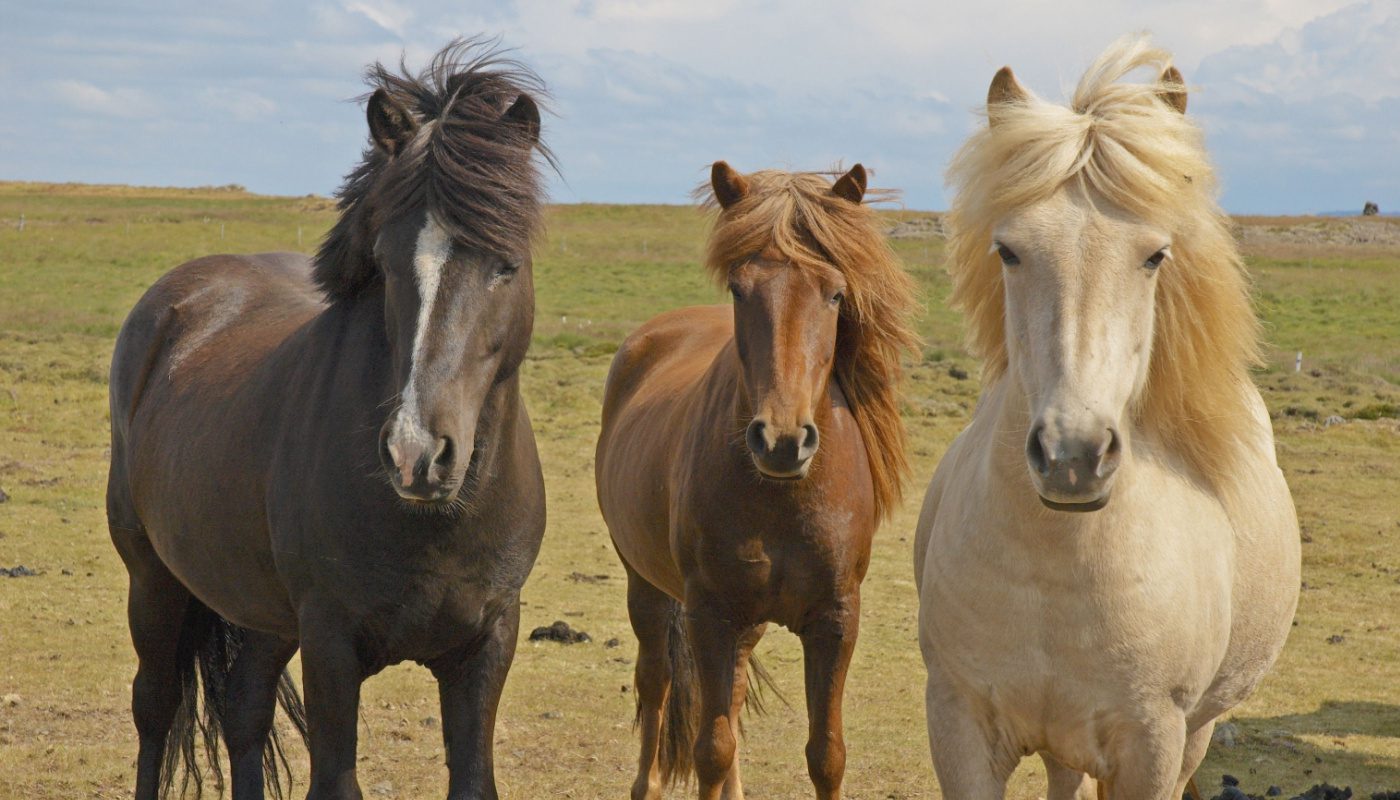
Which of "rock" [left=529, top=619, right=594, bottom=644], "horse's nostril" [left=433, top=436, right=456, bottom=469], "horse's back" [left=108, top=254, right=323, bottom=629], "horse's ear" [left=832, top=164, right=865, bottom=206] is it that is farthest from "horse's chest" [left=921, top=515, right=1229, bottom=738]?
"rock" [left=529, top=619, right=594, bottom=644]

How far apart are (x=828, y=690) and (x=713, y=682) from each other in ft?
1.17

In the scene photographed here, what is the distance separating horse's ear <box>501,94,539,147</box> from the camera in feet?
10.9

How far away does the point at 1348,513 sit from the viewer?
10.5 metres

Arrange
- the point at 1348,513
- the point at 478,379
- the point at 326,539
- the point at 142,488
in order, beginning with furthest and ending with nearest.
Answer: the point at 1348,513 → the point at 142,488 → the point at 326,539 → the point at 478,379

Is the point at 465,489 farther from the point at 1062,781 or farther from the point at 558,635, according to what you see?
the point at 558,635

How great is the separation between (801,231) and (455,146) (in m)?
1.24

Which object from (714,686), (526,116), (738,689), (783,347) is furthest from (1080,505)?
(738,689)

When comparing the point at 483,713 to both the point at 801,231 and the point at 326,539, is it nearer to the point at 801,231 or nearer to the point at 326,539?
the point at 326,539

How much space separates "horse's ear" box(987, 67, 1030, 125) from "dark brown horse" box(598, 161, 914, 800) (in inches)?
43.5

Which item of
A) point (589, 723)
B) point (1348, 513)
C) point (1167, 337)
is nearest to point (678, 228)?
point (1348, 513)

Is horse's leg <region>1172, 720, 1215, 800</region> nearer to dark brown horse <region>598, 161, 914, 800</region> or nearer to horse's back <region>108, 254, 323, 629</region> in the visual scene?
dark brown horse <region>598, 161, 914, 800</region>

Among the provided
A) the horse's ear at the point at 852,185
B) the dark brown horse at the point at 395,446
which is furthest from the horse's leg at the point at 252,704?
the horse's ear at the point at 852,185

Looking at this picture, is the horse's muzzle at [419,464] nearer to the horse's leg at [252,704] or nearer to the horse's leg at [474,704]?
the horse's leg at [474,704]

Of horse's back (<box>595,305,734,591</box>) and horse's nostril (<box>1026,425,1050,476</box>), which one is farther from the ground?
horse's nostril (<box>1026,425,1050,476</box>)
